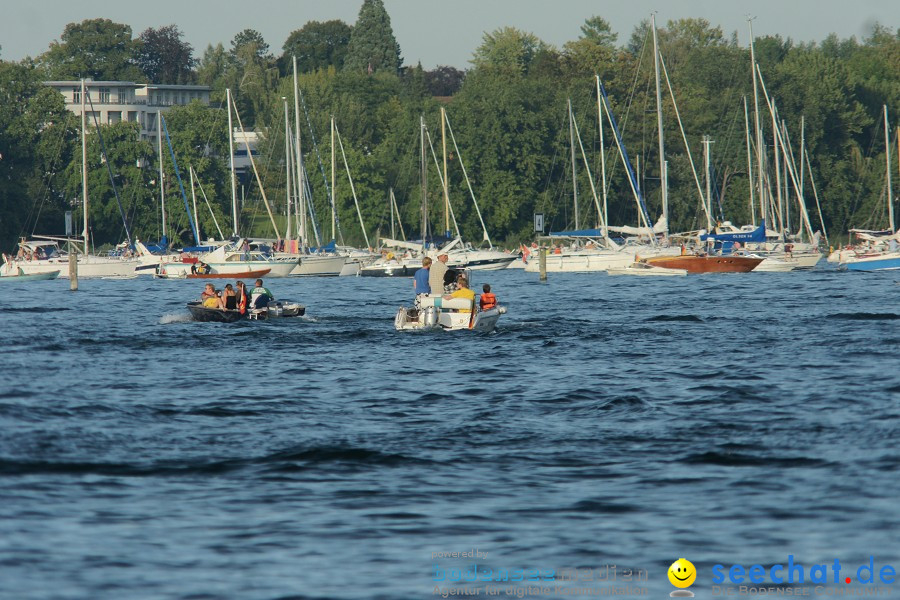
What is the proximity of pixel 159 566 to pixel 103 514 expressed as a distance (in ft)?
7.36

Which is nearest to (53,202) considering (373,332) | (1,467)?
(373,332)

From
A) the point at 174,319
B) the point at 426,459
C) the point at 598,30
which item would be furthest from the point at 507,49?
the point at 426,459

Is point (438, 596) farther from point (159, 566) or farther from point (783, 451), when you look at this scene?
point (783, 451)

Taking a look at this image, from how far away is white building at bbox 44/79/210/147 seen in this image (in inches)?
5586

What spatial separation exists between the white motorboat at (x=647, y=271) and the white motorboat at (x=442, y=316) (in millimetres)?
39349

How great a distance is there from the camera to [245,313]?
4109 cm

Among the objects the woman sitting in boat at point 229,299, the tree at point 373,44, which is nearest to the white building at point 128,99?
the tree at point 373,44

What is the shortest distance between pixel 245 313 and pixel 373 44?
12217 centimetres

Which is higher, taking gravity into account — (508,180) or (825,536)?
(508,180)

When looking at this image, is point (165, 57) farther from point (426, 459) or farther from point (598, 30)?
point (426, 459)

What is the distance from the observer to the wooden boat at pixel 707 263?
242 feet

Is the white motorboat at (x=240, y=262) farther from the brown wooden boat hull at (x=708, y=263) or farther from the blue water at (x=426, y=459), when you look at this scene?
the blue water at (x=426, y=459)

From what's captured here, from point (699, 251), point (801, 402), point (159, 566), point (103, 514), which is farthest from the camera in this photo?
point (699, 251)

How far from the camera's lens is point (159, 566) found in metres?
12.4
